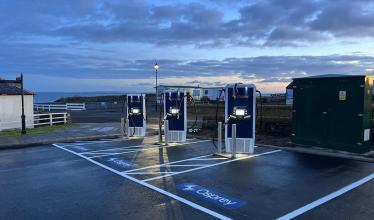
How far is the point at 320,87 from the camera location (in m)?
13.0

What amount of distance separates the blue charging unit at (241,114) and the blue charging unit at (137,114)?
588cm

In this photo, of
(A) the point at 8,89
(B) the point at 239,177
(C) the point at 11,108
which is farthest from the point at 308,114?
(A) the point at 8,89

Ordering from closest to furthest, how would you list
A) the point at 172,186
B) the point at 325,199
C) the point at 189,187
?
the point at 325,199, the point at 189,187, the point at 172,186

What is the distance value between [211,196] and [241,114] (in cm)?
504

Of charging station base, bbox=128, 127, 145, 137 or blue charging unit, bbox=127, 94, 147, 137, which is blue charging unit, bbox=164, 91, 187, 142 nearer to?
blue charging unit, bbox=127, 94, 147, 137

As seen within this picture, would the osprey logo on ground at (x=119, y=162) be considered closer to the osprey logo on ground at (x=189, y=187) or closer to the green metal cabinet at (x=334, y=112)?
the osprey logo on ground at (x=189, y=187)

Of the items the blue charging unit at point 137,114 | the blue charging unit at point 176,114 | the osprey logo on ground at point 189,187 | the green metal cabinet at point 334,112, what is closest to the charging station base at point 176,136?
the blue charging unit at point 176,114

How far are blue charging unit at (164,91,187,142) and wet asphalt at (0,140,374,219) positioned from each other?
232 cm

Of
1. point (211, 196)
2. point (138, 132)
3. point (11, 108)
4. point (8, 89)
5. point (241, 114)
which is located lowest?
point (211, 196)

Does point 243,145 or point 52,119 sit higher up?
point 52,119

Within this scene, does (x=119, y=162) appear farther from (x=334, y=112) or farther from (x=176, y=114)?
(x=334, y=112)

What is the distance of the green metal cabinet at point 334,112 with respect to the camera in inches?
465

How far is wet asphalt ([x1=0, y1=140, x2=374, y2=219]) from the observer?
6.54 m

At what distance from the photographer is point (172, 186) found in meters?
8.28
